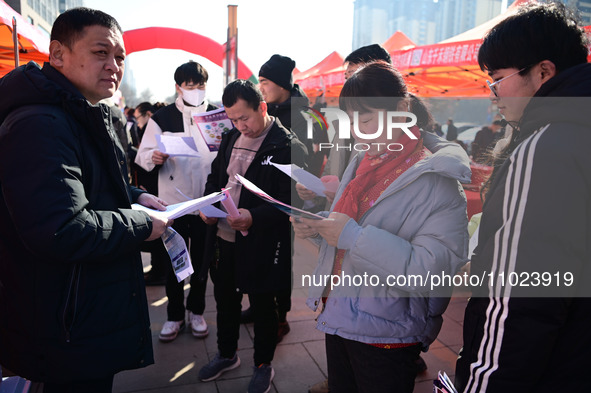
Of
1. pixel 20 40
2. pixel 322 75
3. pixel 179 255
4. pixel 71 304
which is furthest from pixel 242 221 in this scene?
pixel 322 75

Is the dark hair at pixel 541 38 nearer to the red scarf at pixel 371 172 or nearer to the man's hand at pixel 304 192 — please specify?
the red scarf at pixel 371 172

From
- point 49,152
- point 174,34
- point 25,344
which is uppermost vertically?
point 174,34

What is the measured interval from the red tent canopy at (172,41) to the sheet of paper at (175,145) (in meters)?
5.53

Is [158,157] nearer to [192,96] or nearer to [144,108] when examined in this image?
[192,96]

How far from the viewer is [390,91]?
5.04 feet

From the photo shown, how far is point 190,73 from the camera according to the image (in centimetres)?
329

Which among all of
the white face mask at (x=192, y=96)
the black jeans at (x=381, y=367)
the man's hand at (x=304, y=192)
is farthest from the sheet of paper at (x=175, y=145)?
the black jeans at (x=381, y=367)

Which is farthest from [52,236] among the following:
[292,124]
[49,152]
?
[292,124]

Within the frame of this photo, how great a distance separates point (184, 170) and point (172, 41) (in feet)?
19.7

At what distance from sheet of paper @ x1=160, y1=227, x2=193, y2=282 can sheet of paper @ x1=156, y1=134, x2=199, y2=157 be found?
3.74 ft

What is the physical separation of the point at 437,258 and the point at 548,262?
1.45 ft

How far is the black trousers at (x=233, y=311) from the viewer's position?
2.61 m

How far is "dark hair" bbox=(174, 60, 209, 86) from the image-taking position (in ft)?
10.8

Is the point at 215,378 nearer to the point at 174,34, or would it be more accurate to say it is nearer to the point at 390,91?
the point at 390,91
